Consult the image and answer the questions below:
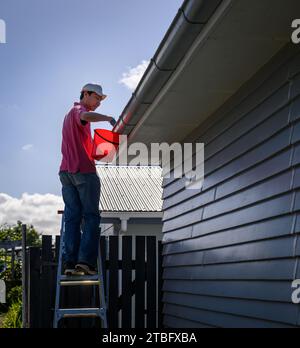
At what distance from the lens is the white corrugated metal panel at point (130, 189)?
1579 cm

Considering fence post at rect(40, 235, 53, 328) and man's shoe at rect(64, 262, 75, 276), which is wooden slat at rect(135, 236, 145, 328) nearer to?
fence post at rect(40, 235, 53, 328)

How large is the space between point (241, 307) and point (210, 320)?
105 centimetres

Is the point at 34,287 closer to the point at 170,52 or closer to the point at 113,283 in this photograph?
the point at 113,283

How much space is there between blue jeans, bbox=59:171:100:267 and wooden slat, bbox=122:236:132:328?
234cm

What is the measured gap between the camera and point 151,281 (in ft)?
27.5

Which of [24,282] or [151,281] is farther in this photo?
[151,281]

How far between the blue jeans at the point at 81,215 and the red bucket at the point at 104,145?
247mm

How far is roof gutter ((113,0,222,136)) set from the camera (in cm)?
399

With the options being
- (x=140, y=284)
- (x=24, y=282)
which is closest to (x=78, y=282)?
(x=24, y=282)

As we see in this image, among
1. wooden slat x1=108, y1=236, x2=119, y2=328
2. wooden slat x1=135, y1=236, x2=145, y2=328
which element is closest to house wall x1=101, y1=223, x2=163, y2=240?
wooden slat x1=135, y1=236, x2=145, y2=328

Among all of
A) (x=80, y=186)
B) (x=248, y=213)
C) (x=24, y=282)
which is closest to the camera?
(x=248, y=213)

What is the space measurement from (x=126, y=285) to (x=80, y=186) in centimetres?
274
